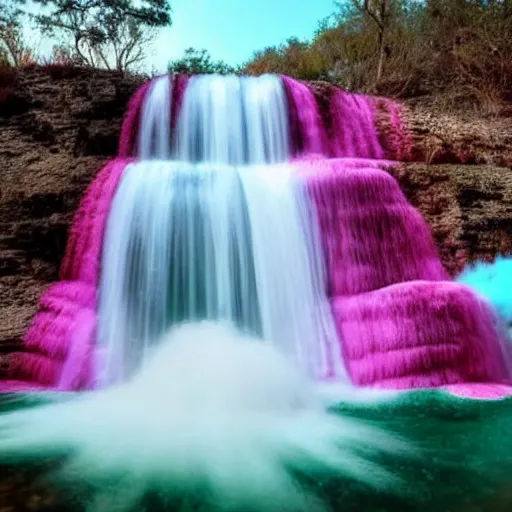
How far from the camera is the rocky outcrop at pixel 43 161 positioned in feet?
17.5

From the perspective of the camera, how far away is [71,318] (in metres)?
4.87

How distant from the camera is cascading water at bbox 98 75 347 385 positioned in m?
4.82

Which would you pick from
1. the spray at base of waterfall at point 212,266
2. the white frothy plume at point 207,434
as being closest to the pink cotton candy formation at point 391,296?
the spray at base of waterfall at point 212,266

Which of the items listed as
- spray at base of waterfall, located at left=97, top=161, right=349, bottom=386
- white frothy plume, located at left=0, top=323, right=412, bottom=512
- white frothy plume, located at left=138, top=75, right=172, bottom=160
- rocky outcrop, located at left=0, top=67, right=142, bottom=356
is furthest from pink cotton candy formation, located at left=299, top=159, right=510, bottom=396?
rocky outcrop, located at left=0, top=67, right=142, bottom=356

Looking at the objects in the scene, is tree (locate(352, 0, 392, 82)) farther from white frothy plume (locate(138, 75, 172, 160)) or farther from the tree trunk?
white frothy plume (locate(138, 75, 172, 160))

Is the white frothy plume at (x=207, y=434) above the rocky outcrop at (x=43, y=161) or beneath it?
beneath

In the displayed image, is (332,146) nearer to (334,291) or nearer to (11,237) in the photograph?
(334,291)

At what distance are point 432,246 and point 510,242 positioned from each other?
1.00 m

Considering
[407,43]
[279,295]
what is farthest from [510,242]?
[407,43]

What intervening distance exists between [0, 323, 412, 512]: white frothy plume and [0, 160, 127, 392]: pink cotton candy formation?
0.43m

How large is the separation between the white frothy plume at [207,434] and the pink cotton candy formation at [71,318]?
433 millimetres

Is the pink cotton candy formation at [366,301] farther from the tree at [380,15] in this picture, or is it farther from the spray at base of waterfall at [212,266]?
the tree at [380,15]

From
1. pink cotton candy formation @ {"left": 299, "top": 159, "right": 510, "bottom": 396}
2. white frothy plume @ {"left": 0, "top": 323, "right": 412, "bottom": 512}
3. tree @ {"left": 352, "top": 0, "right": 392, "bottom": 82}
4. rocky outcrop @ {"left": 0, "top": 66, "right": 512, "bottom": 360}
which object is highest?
tree @ {"left": 352, "top": 0, "right": 392, "bottom": 82}

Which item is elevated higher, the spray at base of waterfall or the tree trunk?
the tree trunk
